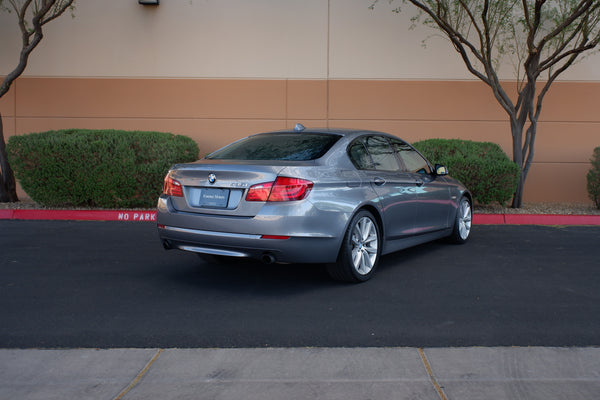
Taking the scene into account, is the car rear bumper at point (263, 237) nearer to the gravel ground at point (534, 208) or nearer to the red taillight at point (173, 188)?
the red taillight at point (173, 188)

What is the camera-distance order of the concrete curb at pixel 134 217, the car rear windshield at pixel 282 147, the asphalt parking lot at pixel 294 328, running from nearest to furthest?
the asphalt parking lot at pixel 294 328, the car rear windshield at pixel 282 147, the concrete curb at pixel 134 217

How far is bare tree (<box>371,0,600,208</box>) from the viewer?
413 inches

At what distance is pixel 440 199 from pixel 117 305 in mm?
4112

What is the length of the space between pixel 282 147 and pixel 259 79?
7.58m

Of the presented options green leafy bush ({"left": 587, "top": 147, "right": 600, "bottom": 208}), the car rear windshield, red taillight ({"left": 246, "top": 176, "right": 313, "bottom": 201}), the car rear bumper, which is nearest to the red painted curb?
the car rear windshield

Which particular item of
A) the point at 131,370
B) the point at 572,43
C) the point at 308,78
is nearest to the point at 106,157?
the point at 308,78

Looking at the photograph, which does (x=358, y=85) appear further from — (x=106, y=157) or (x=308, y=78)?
(x=106, y=157)

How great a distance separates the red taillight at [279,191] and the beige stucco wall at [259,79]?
818 centimetres

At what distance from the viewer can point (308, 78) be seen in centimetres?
1305

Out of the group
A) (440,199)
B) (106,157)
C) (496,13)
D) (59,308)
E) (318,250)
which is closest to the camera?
(59,308)

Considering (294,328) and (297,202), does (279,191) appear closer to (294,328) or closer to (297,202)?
(297,202)

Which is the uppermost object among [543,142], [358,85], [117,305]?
[358,85]

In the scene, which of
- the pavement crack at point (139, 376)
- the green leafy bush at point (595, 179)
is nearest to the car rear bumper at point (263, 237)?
the pavement crack at point (139, 376)

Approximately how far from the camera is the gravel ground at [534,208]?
11.0 m
